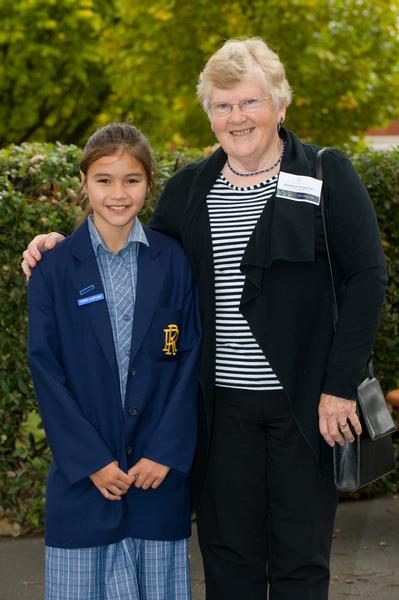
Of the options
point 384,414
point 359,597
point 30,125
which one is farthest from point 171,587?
point 30,125

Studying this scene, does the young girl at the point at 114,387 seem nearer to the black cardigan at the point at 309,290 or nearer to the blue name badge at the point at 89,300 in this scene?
the blue name badge at the point at 89,300

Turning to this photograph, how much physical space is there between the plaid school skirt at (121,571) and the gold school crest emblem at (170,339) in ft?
1.94

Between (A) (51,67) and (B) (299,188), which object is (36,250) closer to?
(B) (299,188)

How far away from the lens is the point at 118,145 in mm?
3125

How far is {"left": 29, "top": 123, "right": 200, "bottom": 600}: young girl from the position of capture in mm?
3043

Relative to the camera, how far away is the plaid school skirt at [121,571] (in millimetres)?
3078

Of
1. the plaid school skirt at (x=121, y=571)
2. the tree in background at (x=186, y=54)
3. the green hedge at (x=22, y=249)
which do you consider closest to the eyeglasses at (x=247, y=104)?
the plaid school skirt at (x=121, y=571)

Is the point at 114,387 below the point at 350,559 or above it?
above

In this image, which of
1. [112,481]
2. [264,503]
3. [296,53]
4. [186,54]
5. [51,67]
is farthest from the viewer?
[51,67]

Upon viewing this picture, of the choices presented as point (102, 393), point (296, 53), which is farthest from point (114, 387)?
point (296, 53)

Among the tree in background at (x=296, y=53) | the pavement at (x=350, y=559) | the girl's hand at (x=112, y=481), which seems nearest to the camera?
the girl's hand at (x=112, y=481)

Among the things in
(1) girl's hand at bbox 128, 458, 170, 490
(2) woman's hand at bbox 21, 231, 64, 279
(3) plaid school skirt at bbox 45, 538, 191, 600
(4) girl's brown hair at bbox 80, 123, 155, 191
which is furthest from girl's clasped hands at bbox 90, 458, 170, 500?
(4) girl's brown hair at bbox 80, 123, 155, 191

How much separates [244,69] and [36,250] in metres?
0.84

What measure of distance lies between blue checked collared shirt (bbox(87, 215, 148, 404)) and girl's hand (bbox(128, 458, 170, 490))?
0.20 metres
